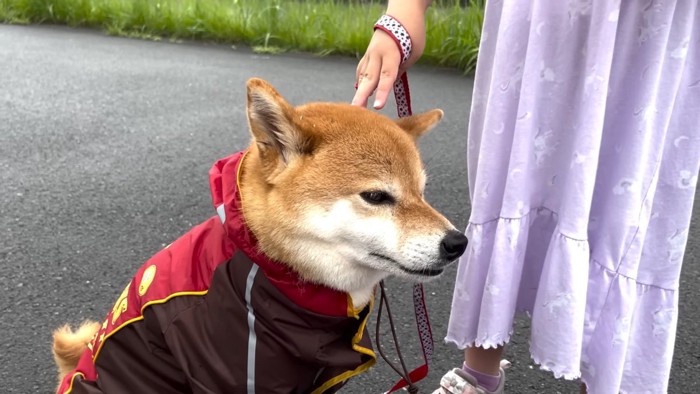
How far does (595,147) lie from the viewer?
150cm

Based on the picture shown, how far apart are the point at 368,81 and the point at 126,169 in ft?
7.84

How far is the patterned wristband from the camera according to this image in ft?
5.30

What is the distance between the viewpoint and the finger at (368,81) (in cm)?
163

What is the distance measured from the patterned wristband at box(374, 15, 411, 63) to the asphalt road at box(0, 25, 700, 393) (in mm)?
1103

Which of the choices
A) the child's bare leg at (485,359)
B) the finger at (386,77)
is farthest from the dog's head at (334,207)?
the child's bare leg at (485,359)

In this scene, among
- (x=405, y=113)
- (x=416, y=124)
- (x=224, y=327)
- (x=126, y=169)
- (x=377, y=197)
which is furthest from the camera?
(x=126, y=169)

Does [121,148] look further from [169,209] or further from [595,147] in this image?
[595,147]

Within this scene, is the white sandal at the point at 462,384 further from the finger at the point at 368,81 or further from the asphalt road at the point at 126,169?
the finger at the point at 368,81

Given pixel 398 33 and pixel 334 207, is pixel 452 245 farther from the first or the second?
pixel 398 33

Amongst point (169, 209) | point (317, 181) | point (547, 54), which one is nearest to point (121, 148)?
point (169, 209)

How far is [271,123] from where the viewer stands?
149 cm

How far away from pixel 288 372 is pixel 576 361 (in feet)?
2.31

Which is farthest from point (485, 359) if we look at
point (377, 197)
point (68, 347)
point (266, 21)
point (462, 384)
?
point (266, 21)

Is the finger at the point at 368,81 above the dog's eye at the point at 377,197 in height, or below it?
above
